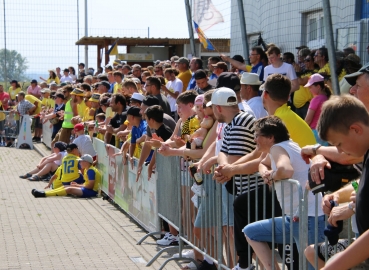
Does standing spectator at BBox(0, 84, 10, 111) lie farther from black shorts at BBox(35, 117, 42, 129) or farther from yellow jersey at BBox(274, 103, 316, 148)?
yellow jersey at BBox(274, 103, 316, 148)

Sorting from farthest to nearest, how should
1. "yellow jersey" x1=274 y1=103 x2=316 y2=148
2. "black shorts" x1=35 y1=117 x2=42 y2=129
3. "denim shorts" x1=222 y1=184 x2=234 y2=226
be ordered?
"black shorts" x1=35 y1=117 x2=42 y2=129 < "denim shorts" x1=222 y1=184 x2=234 y2=226 < "yellow jersey" x1=274 y1=103 x2=316 y2=148

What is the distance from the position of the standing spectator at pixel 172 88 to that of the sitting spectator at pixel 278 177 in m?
8.12

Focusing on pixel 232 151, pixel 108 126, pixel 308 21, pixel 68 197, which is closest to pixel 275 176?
pixel 232 151

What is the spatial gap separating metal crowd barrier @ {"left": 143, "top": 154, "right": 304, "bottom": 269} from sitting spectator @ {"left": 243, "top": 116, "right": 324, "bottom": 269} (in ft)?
0.16

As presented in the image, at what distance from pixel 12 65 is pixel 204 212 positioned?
27.1 meters

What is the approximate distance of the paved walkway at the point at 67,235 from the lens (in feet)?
26.5

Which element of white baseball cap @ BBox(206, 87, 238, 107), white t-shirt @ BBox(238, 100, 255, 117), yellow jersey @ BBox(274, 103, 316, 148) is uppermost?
white baseball cap @ BBox(206, 87, 238, 107)

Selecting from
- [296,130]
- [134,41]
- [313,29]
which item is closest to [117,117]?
[313,29]

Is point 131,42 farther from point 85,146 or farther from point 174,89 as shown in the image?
point 174,89

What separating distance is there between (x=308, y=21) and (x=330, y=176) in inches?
287

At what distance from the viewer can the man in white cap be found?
724 cm

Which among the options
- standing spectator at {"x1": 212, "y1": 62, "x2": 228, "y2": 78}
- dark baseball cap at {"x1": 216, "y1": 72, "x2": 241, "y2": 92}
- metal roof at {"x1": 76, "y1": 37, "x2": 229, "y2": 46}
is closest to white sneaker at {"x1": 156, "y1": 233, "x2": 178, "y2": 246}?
dark baseball cap at {"x1": 216, "y1": 72, "x2": 241, "y2": 92}

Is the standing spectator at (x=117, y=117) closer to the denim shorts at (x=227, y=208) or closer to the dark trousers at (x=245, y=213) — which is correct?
the denim shorts at (x=227, y=208)

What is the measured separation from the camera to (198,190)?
22.8 feet
